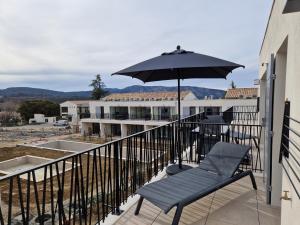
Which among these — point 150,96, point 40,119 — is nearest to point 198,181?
point 150,96

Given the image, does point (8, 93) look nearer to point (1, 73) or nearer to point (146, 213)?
point (1, 73)

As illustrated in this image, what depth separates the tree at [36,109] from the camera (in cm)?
5444

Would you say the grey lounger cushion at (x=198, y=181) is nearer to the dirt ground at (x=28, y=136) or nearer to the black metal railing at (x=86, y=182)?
the black metal railing at (x=86, y=182)

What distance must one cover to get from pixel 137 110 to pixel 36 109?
115 ft

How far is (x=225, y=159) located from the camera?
3.53 m

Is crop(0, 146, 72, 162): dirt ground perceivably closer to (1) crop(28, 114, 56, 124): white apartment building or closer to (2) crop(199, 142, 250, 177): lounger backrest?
(2) crop(199, 142, 250, 177): lounger backrest

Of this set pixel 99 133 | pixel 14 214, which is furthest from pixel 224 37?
pixel 99 133

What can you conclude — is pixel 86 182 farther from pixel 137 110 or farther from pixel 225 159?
pixel 137 110

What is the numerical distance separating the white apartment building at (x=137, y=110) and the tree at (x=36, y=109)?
26.6 metres

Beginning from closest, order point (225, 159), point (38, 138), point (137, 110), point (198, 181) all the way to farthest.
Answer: point (198, 181) → point (225, 159) → point (137, 110) → point (38, 138)

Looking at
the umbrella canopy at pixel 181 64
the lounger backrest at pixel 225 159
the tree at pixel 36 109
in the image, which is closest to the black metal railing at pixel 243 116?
the umbrella canopy at pixel 181 64

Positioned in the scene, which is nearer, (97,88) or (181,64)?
(181,64)

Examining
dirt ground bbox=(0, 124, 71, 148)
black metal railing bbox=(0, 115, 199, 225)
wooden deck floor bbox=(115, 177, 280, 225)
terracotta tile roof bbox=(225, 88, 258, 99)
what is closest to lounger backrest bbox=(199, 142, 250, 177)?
wooden deck floor bbox=(115, 177, 280, 225)

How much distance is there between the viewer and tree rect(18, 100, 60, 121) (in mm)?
54438
